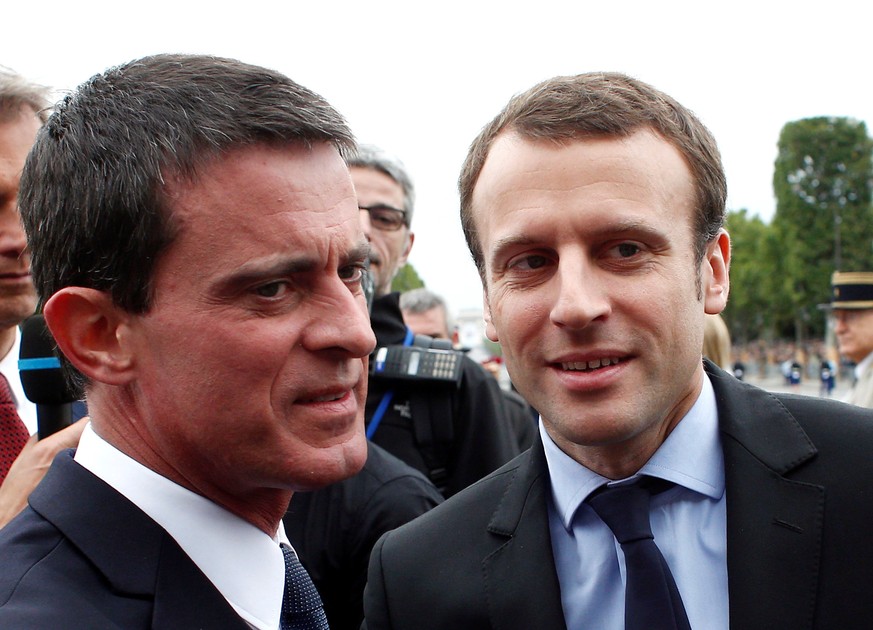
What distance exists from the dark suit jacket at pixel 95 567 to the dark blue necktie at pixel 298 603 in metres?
0.22

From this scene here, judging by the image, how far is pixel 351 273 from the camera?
6.71 feet

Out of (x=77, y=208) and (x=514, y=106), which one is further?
(x=514, y=106)

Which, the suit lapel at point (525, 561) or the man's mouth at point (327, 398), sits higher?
the man's mouth at point (327, 398)

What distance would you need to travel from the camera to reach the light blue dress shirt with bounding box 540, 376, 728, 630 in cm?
214

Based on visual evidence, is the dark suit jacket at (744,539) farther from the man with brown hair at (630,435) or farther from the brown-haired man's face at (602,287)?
the brown-haired man's face at (602,287)

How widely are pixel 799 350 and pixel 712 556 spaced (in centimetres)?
5608

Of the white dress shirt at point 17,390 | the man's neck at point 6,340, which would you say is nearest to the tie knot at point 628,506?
the white dress shirt at point 17,390

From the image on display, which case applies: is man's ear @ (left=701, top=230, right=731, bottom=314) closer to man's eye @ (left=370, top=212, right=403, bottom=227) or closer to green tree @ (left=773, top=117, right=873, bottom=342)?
man's eye @ (left=370, top=212, right=403, bottom=227)

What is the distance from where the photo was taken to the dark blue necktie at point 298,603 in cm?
198

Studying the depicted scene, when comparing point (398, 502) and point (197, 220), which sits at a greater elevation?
point (197, 220)

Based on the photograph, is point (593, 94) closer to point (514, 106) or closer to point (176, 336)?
point (514, 106)

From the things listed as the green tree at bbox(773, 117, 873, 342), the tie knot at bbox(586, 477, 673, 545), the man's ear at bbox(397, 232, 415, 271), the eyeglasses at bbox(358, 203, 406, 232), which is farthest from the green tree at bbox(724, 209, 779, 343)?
the tie knot at bbox(586, 477, 673, 545)

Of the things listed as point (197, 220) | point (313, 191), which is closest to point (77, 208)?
point (197, 220)

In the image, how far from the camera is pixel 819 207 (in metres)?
59.9
